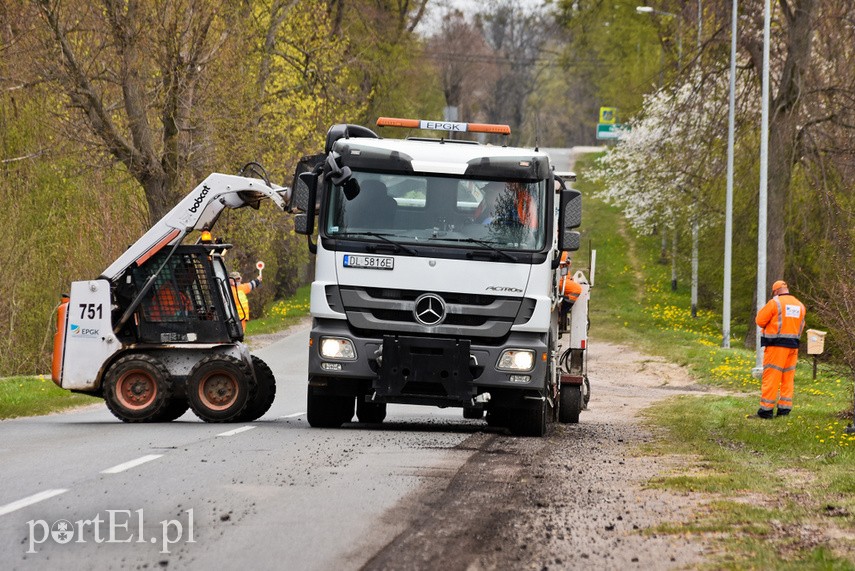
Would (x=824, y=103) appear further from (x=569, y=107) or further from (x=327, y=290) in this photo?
(x=569, y=107)

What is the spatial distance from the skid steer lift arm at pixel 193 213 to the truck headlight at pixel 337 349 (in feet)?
8.36

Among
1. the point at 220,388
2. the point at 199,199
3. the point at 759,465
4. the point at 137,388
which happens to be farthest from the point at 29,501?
the point at 199,199

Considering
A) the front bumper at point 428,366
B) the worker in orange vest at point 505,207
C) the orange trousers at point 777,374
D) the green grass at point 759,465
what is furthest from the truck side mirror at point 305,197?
the orange trousers at point 777,374

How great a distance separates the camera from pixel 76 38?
96.2 ft

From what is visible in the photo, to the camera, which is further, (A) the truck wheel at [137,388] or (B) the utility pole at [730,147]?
(B) the utility pole at [730,147]

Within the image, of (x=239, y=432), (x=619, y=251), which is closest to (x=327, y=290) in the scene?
(x=239, y=432)

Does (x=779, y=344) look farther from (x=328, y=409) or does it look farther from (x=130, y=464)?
(x=130, y=464)

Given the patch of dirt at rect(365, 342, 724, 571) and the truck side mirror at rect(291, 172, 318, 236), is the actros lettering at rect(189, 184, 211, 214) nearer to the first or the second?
the truck side mirror at rect(291, 172, 318, 236)

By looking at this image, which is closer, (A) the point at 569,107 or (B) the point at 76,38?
(B) the point at 76,38

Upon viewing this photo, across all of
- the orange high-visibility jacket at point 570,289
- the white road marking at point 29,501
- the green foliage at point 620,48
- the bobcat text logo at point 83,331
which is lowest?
the white road marking at point 29,501

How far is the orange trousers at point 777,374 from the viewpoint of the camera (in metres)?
18.4

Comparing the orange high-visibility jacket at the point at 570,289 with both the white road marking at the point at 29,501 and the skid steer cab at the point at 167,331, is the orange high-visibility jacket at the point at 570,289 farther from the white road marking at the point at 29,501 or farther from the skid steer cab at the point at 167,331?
the white road marking at the point at 29,501

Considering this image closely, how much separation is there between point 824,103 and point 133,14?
16.9 metres

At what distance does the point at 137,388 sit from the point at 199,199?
229 centimetres
